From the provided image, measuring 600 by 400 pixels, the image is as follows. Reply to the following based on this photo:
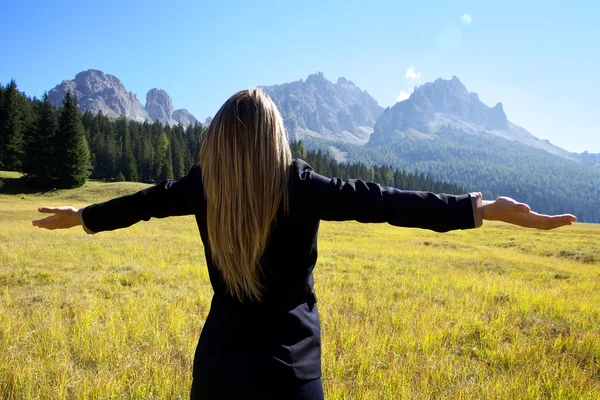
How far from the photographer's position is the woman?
1.89 meters

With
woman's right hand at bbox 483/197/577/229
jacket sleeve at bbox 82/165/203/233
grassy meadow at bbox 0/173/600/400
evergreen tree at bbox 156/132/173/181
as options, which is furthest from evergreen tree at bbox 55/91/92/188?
woman's right hand at bbox 483/197/577/229

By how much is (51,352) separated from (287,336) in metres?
4.27

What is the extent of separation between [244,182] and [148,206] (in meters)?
0.90

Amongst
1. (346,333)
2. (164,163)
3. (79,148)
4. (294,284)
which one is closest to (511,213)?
(294,284)

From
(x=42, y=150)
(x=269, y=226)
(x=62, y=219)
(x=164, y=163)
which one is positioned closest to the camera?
(x=269, y=226)

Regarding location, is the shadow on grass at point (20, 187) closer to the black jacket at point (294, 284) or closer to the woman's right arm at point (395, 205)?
the black jacket at point (294, 284)

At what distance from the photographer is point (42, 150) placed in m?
55.7

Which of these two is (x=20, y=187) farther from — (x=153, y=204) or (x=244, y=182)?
(x=244, y=182)

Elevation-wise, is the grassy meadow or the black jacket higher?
the black jacket

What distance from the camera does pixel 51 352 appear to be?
4578 mm

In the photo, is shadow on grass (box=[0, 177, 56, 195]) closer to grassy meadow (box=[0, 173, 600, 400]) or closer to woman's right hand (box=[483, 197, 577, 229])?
grassy meadow (box=[0, 173, 600, 400])

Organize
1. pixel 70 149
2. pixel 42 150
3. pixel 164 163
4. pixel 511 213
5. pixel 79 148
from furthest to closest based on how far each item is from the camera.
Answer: pixel 164 163 < pixel 79 148 < pixel 70 149 < pixel 42 150 < pixel 511 213

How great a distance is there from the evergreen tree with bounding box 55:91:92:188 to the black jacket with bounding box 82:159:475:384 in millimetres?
65612

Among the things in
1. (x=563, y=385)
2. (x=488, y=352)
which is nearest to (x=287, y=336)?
(x=563, y=385)
